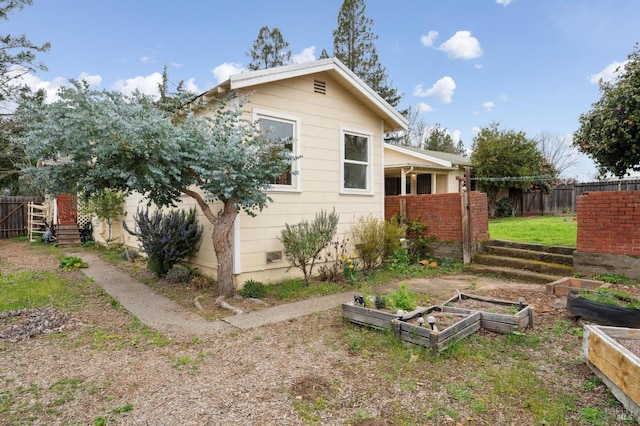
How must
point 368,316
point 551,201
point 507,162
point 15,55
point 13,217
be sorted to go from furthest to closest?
point 551,201 < point 507,162 < point 13,217 < point 15,55 < point 368,316

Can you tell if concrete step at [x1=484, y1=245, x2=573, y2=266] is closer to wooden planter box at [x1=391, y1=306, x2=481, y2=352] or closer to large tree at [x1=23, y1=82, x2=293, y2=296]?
wooden planter box at [x1=391, y1=306, x2=481, y2=352]

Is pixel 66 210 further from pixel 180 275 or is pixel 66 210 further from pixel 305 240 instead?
pixel 305 240

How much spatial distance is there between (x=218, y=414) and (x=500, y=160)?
19.7m

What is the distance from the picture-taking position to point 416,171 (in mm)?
17188

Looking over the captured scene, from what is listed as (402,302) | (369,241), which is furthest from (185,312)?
(369,241)

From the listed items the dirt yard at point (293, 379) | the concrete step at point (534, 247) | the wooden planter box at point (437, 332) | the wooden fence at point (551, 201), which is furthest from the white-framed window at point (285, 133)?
the wooden fence at point (551, 201)

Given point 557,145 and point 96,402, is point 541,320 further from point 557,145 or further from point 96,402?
point 557,145

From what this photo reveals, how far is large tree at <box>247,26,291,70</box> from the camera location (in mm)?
25828

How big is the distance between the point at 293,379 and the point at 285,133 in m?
5.04

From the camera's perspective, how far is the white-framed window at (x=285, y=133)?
6.80 meters

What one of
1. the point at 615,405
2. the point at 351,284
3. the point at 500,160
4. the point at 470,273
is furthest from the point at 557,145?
the point at 615,405

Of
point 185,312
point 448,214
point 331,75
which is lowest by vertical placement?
point 185,312

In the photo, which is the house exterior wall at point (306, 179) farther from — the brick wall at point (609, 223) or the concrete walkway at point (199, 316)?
the brick wall at point (609, 223)

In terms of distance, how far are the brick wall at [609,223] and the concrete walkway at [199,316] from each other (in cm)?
132
